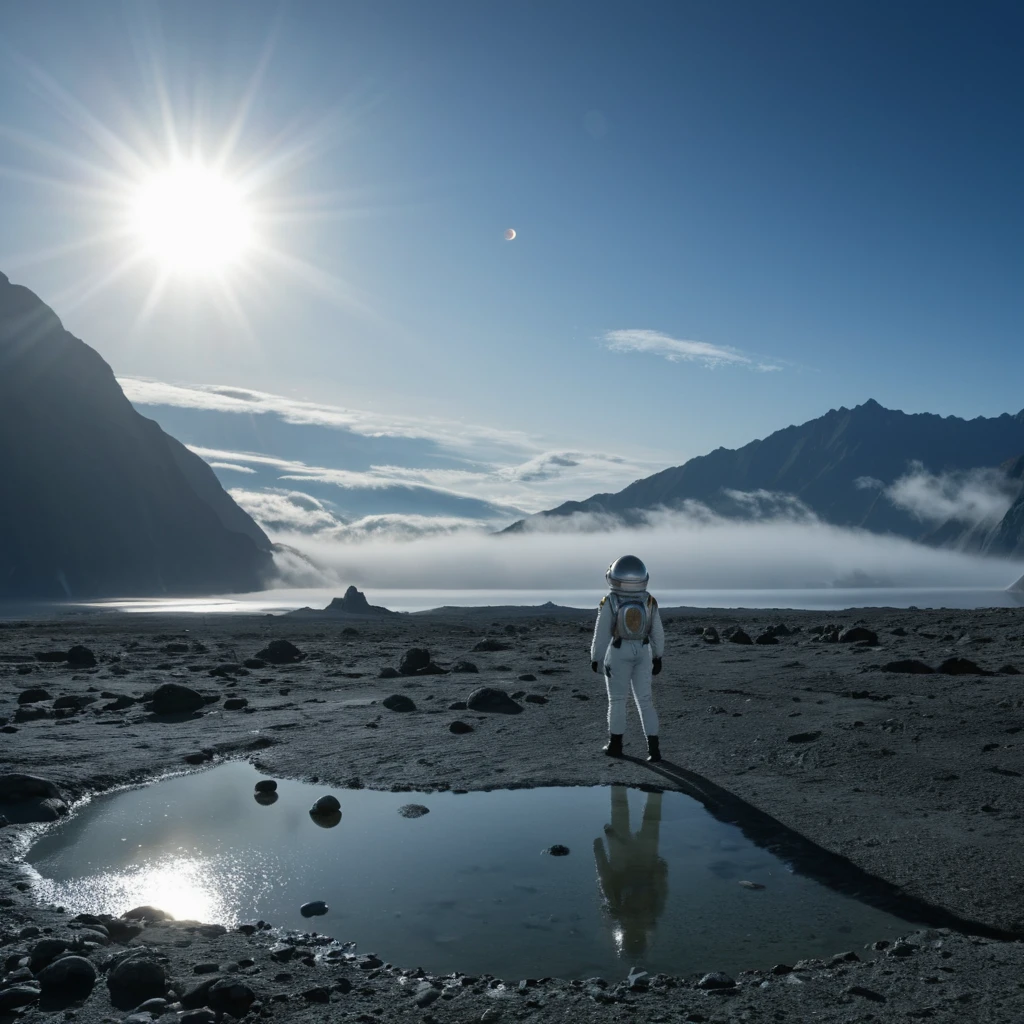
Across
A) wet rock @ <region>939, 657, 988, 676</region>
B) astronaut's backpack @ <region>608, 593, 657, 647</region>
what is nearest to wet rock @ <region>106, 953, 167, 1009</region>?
astronaut's backpack @ <region>608, 593, 657, 647</region>

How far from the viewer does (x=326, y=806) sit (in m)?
7.89

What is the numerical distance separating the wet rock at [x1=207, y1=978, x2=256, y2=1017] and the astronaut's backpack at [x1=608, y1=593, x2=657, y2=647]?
274 inches

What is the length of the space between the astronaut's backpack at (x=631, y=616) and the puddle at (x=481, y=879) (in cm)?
237

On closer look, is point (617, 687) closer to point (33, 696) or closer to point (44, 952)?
point (44, 952)

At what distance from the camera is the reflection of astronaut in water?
17.1 ft

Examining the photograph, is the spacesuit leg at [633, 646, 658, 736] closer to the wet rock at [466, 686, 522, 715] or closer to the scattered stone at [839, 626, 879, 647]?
the wet rock at [466, 686, 522, 715]

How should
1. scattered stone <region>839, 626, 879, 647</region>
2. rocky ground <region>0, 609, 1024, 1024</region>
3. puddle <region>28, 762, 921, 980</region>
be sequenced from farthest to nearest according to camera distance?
1. scattered stone <region>839, 626, 879, 647</region>
2. puddle <region>28, 762, 921, 980</region>
3. rocky ground <region>0, 609, 1024, 1024</region>

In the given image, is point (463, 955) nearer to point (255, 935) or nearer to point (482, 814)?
point (255, 935)

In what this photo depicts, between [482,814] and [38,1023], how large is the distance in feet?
14.4

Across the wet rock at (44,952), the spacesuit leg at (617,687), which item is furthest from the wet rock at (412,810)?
the wet rock at (44,952)

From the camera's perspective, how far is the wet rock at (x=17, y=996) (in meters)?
4.18

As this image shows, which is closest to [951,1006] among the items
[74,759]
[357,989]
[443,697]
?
[357,989]

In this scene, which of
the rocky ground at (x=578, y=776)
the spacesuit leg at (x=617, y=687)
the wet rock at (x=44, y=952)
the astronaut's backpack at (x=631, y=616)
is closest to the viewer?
the rocky ground at (x=578, y=776)

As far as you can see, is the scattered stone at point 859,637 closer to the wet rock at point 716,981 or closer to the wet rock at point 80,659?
the wet rock at point 716,981
